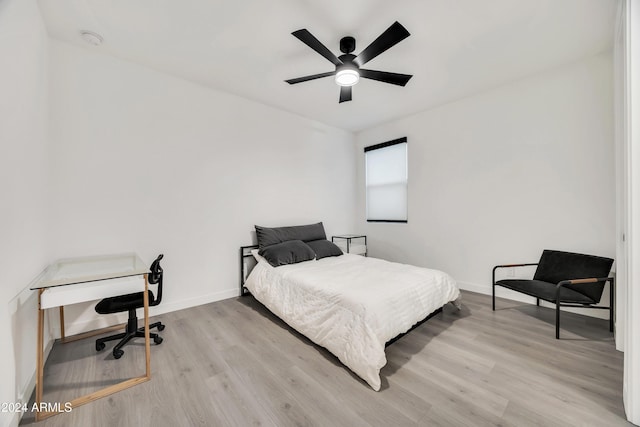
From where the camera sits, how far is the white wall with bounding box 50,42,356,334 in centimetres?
248

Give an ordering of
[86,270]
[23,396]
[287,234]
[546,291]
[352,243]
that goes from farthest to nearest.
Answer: [352,243] → [287,234] → [546,291] → [86,270] → [23,396]

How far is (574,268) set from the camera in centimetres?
270

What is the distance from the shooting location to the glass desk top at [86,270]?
1.63m

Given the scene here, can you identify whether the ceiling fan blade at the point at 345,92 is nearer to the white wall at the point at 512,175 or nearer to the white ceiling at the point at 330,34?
the white ceiling at the point at 330,34

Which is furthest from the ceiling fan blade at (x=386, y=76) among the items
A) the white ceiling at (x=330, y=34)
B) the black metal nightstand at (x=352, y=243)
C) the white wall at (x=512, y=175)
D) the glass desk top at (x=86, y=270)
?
the black metal nightstand at (x=352, y=243)

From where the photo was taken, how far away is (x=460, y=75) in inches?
120

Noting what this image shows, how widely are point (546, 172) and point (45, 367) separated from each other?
532 cm

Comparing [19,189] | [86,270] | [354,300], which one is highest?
[19,189]

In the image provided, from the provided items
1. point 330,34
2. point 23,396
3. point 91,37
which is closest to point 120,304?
point 23,396

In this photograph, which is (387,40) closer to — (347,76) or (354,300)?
(347,76)

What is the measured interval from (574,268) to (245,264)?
156 inches

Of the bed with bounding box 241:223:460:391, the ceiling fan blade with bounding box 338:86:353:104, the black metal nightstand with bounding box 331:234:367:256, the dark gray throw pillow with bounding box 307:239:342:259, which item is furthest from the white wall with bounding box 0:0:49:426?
the black metal nightstand with bounding box 331:234:367:256

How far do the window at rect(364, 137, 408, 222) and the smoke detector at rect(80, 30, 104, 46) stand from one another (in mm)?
4067

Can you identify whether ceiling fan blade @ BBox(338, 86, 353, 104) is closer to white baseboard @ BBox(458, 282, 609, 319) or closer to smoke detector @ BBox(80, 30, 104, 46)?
smoke detector @ BBox(80, 30, 104, 46)
